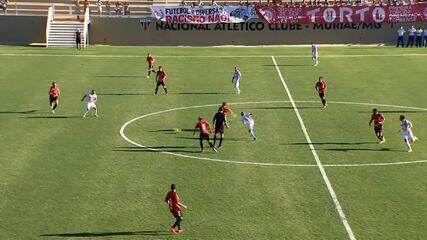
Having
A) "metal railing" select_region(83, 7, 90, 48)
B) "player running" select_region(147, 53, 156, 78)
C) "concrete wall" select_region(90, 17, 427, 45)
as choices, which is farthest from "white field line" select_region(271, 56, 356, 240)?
"metal railing" select_region(83, 7, 90, 48)

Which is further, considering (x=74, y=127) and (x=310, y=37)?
(x=310, y=37)

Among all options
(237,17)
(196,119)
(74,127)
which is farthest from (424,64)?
(74,127)

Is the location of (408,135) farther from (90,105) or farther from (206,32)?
(206,32)

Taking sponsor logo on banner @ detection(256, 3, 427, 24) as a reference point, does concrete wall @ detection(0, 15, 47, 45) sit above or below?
below

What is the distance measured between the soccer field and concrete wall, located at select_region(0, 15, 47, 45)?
46.5 feet

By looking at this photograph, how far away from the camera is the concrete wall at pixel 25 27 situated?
6981 cm

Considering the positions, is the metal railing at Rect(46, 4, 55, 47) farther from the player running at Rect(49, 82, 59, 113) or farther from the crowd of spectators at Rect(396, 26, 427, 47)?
the crowd of spectators at Rect(396, 26, 427, 47)

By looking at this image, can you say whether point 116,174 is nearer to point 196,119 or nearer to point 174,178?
point 174,178

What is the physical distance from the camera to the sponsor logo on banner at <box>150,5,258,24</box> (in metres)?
69.4

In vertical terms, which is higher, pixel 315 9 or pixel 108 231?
pixel 315 9

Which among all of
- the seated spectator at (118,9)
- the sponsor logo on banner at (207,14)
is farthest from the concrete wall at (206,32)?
the seated spectator at (118,9)

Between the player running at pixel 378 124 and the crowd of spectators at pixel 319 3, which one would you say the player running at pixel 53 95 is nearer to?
the player running at pixel 378 124

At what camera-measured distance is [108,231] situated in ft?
77.5

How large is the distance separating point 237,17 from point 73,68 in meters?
19.6
